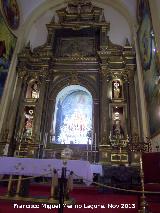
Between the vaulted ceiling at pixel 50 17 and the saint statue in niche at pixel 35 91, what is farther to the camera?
the vaulted ceiling at pixel 50 17

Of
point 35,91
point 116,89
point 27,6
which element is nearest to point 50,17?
point 27,6

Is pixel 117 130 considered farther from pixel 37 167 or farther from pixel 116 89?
pixel 37 167

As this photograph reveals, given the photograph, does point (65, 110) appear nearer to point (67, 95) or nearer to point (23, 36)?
point (67, 95)

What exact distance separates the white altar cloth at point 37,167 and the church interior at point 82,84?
1.56 m

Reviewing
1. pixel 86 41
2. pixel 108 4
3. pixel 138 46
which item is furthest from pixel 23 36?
pixel 138 46

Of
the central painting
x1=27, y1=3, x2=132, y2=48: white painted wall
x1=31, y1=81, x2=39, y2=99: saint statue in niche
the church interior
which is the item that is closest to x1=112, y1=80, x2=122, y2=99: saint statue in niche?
the church interior

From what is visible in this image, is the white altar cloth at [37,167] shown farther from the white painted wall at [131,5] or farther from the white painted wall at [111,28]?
the white painted wall at [131,5]

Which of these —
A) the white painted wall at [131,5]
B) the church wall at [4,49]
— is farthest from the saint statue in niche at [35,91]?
the white painted wall at [131,5]

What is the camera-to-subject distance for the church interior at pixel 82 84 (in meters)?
7.30

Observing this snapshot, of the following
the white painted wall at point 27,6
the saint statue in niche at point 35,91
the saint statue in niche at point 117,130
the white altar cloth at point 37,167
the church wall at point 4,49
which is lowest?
the white altar cloth at point 37,167

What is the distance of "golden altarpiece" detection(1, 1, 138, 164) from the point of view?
8188mm

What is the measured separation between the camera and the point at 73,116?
9539 mm

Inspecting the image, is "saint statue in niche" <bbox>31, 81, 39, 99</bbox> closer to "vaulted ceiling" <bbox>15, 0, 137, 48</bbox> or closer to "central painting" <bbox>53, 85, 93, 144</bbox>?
"central painting" <bbox>53, 85, 93, 144</bbox>

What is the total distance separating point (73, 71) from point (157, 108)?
173 inches
